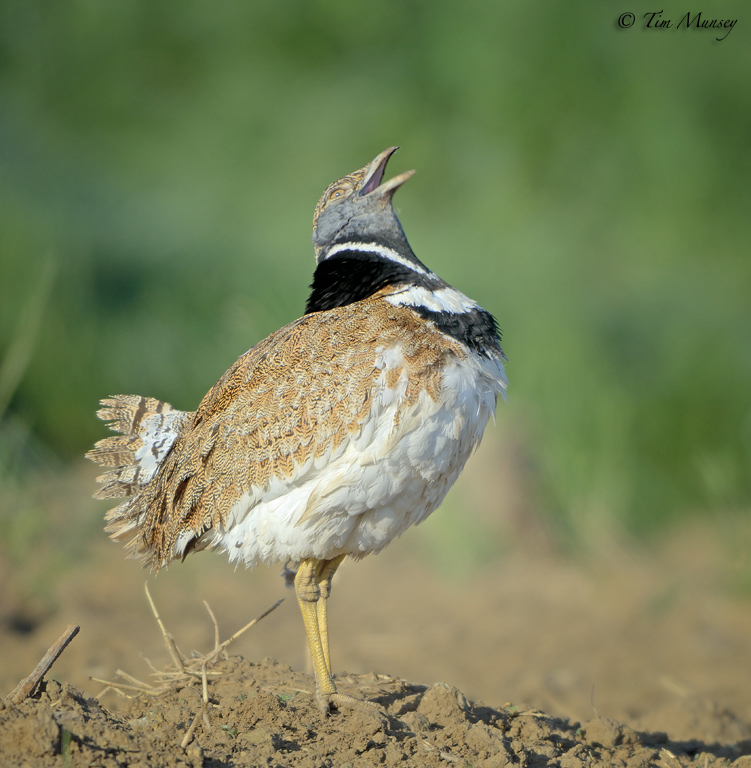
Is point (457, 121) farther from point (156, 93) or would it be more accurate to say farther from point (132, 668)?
point (132, 668)

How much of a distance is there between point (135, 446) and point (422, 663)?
116 inches

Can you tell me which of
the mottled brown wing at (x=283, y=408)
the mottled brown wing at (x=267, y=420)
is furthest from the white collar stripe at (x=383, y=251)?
the mottled brown wing at (x=267, y=420)

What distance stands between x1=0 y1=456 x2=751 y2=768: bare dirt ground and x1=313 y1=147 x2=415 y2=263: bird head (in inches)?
81.0

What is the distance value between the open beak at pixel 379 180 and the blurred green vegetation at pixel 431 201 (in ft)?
10.2

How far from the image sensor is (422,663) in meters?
6.28

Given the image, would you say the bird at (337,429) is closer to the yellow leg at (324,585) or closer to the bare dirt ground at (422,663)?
the yellow leg at (324,585)

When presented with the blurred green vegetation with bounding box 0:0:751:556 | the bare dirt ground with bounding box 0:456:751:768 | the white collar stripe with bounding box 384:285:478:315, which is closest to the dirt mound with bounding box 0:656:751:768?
the bare dirt ground with bounding box 0:456:751:768

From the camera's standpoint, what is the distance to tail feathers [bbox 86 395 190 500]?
4422mm

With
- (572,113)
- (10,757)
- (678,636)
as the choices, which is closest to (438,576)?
(678,636)

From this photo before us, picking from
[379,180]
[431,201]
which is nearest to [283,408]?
[379,180]

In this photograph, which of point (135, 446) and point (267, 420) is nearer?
point (267, 420)

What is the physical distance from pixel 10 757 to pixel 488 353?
2295mm

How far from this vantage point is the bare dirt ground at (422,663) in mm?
3123

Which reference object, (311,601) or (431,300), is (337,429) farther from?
(311,601)
